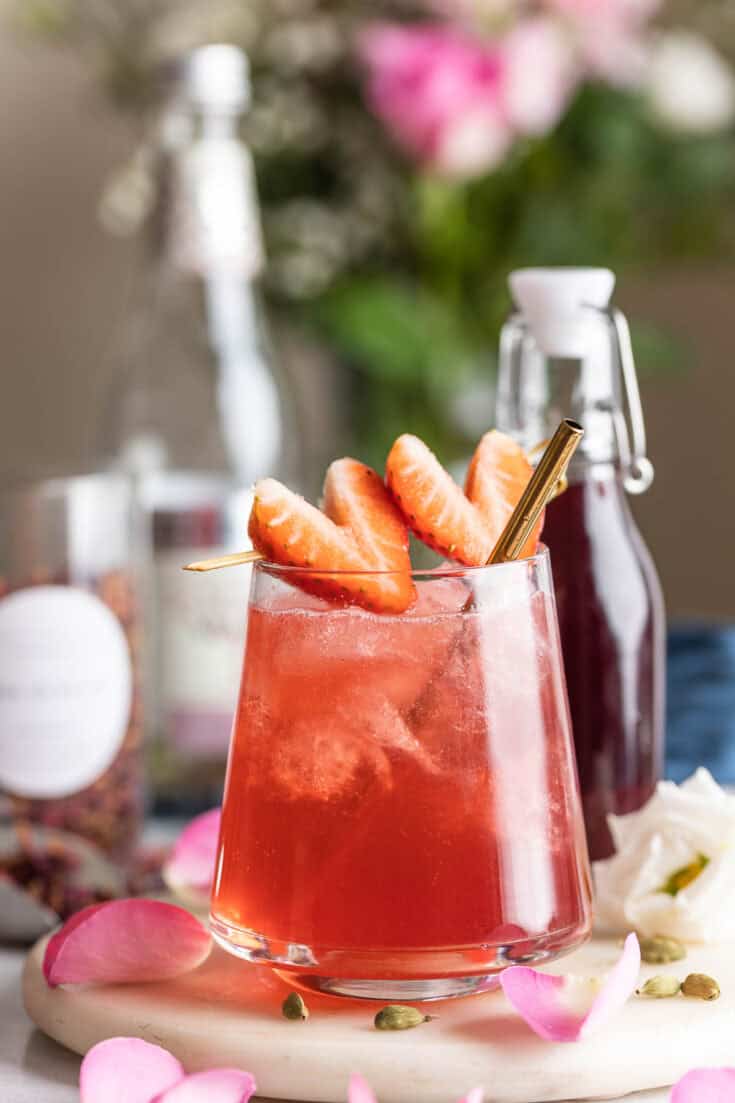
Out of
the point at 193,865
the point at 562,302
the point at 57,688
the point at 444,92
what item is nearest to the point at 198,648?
the point at 57,688

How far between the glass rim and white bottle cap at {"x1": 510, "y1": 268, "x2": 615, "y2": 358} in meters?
0.17

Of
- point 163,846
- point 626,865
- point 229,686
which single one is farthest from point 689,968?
point 229,686

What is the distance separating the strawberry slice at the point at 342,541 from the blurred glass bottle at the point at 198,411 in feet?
1.73

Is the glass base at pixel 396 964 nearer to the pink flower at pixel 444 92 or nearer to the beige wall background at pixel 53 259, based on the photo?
the pink flower at pixel 444 92

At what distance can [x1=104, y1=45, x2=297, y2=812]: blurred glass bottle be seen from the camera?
120cm

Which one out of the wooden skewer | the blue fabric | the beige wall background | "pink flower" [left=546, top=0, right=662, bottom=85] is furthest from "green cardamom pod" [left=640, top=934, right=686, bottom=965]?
the beige wall background

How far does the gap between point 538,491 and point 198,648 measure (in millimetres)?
633

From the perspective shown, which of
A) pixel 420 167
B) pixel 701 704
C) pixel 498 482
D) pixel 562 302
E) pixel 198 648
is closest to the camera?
pixel 498 482

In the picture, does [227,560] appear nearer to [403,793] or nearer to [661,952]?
[403,793]

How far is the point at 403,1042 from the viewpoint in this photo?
1.89ft

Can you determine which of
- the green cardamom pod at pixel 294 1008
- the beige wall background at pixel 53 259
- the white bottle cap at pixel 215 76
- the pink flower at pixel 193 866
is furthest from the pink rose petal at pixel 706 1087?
the beige wall background at pixel 53 259

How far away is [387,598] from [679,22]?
6.39 ft

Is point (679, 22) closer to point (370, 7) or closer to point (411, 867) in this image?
point (370, 7)

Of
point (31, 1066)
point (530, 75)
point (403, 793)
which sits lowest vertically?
point (31, 1066)
